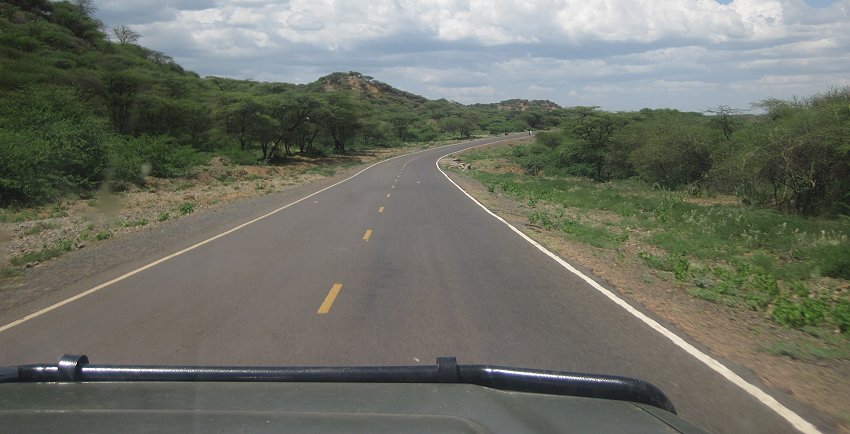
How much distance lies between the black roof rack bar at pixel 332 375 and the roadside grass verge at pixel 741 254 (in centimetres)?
430

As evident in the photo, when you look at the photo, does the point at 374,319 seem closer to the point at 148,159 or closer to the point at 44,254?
the point at 44,254

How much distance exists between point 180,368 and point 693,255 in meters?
12.2

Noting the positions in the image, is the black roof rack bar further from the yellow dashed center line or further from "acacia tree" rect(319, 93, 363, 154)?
"acacia tree" rect(319, 93, 363, 154)

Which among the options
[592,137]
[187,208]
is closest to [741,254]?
A: [187,208]

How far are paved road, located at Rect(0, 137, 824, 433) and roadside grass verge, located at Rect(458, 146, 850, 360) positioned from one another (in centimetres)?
197

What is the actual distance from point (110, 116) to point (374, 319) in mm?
41879

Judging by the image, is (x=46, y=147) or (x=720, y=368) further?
(x=46, y=147)

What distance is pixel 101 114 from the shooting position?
1649 inches

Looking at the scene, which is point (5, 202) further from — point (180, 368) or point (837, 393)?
point (837, 393)

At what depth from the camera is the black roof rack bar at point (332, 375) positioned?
157 inches

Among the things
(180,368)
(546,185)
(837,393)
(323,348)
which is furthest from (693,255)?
(546,185)

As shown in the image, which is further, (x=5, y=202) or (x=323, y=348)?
(x=5, y=202)

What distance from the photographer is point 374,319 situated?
26.6 ft

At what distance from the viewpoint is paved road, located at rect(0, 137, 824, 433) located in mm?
6355
